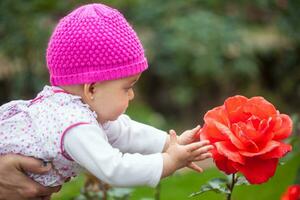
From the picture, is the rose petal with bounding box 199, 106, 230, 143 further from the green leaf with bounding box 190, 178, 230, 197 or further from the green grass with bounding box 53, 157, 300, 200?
the green grass with bounding box 53, 157, 300, 200

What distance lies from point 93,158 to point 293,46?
4110mm

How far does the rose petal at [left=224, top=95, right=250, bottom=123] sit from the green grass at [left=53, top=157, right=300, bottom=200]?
110 centimetres

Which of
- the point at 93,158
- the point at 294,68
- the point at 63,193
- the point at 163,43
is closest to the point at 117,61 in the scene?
the point at 93,158

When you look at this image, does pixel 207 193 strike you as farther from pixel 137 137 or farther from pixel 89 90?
pixel 89 90

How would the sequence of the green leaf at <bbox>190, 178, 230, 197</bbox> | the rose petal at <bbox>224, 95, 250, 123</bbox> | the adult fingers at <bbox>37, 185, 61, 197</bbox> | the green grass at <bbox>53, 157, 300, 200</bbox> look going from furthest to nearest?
1. the green grass at <bbox>53, 157, 300, 200</bbox>
2. the adult fingers at <bbox>37, 185, 61, 197</bbox>
3. the green leaf at <bbox>190, 178, 230, 197</bbox>
4. the rose petal at <bbox>224, 95, 250, 123</bbox>

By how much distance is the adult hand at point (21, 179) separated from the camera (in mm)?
2107

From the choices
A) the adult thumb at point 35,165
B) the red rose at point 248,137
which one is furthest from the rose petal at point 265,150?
the adult thumb at point 35,165

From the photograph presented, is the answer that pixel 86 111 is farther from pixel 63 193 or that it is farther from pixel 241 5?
pixel 241 5

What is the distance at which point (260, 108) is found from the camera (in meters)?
1.92

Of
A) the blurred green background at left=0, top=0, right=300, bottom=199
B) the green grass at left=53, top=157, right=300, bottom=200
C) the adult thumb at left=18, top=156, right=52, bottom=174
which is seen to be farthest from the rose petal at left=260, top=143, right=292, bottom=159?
the blurred green background at left=0, top=0, right=300, bottom=199

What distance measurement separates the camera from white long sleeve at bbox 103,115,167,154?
7.36ft

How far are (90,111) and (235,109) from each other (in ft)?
1.29

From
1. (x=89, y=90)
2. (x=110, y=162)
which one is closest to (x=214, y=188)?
(x=110, y=162)

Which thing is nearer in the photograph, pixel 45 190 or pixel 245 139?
pixel 245 139
